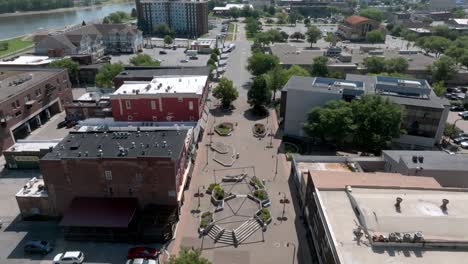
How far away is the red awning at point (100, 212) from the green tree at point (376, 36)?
390 feet

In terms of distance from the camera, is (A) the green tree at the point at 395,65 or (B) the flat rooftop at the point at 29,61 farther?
(B) the flat rooftop at the point at 29,61

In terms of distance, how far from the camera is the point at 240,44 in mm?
123125

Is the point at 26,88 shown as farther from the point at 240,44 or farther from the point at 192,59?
the point at 240,44

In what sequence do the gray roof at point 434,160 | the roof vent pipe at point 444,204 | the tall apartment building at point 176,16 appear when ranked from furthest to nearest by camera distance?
the tall apartment building at point 176,16 → the gray roof at point 434,160 → the roof vent pipe at point 444,204

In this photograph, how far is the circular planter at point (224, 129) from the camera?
53.8 meters

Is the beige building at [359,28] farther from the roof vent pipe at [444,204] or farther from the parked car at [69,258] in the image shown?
the parked car at [69,258]

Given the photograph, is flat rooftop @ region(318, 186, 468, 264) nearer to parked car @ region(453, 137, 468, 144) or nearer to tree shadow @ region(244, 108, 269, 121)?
parked car @ region(453, 137, 468, 144)

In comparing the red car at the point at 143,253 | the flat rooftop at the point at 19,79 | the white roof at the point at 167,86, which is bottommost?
the red car at the point at 143,253

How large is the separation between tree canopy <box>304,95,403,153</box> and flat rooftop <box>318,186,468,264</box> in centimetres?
1689

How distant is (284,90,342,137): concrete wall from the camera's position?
5028cm

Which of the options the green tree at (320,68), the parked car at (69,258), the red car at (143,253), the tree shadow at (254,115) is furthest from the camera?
the green tree at (320,68)

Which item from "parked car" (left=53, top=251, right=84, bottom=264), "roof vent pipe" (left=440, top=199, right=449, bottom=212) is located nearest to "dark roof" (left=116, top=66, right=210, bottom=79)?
"parked car" (left=53, top=251, right=84, bottom=264)

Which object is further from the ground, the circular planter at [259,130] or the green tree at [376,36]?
the green tree at [376,36]

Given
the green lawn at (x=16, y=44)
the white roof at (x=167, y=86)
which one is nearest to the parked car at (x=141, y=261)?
the white roof at (x=167, y=86)
